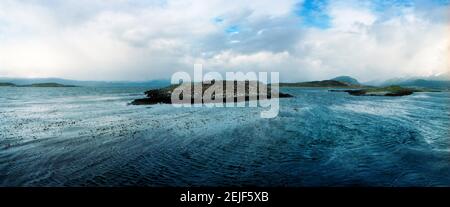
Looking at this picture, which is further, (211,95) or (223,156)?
(211,95)

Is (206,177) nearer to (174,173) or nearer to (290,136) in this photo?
(174,173)

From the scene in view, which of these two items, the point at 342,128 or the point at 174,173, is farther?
the point at 342,128

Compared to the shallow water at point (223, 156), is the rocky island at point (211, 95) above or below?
above

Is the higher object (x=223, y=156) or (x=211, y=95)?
(x=211, y=95)

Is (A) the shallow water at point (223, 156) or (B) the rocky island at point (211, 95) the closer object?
(A) the shallow water at point (223, 156)

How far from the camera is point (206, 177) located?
15406 millimetres

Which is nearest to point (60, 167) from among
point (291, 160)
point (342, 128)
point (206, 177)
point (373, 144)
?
point (206, 177)

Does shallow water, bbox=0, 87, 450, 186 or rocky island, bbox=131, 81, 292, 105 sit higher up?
rocky island, bbox=131, 81, 292, 105

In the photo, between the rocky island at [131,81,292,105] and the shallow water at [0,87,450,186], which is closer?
the shallow water at [0,87,450,186]

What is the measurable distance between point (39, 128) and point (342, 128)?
31538 millimetres

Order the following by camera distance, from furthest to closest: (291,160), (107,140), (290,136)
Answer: (290,136), (107,140), (291,160)
